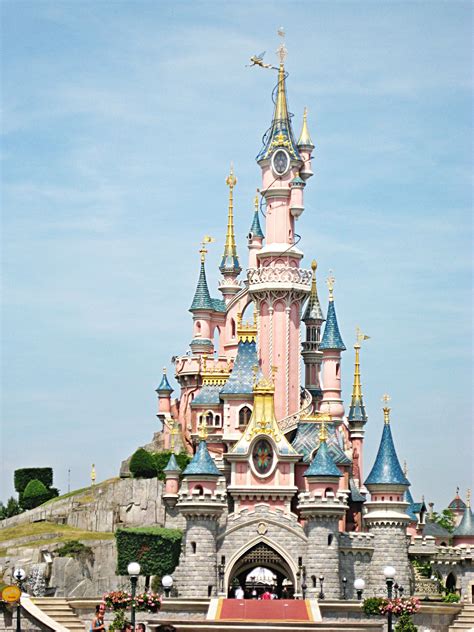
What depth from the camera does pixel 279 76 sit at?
76.9m

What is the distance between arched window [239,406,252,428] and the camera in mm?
71062

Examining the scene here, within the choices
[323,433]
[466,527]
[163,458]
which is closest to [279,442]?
[323,433]

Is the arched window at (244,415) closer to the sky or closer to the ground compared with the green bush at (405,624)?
closer to the sky

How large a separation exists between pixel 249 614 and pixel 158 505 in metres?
20.2

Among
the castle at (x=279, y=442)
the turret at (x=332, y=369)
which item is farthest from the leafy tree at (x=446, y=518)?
the turret at (x=332, y=369)

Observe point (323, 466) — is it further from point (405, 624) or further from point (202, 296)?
point (202, 296)

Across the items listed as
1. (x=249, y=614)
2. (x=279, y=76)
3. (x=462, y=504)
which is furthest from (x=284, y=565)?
(x=462, y=504)

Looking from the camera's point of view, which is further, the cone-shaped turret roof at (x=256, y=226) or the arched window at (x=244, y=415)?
the cone-shaped turret roof at (x=256, y=226)

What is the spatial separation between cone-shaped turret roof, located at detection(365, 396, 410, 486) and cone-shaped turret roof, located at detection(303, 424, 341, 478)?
243 centimetres

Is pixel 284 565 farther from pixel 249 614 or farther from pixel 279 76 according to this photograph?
pixel 279 76

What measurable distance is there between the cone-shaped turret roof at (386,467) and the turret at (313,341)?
10488mm

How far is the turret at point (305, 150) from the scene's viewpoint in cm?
7712

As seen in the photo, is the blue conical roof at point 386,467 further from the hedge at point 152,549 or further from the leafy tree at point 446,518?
the leafy tree at point 446,518

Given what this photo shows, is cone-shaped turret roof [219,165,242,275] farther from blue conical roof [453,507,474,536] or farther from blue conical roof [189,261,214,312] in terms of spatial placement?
blue conical roof [453,507,474,536]
